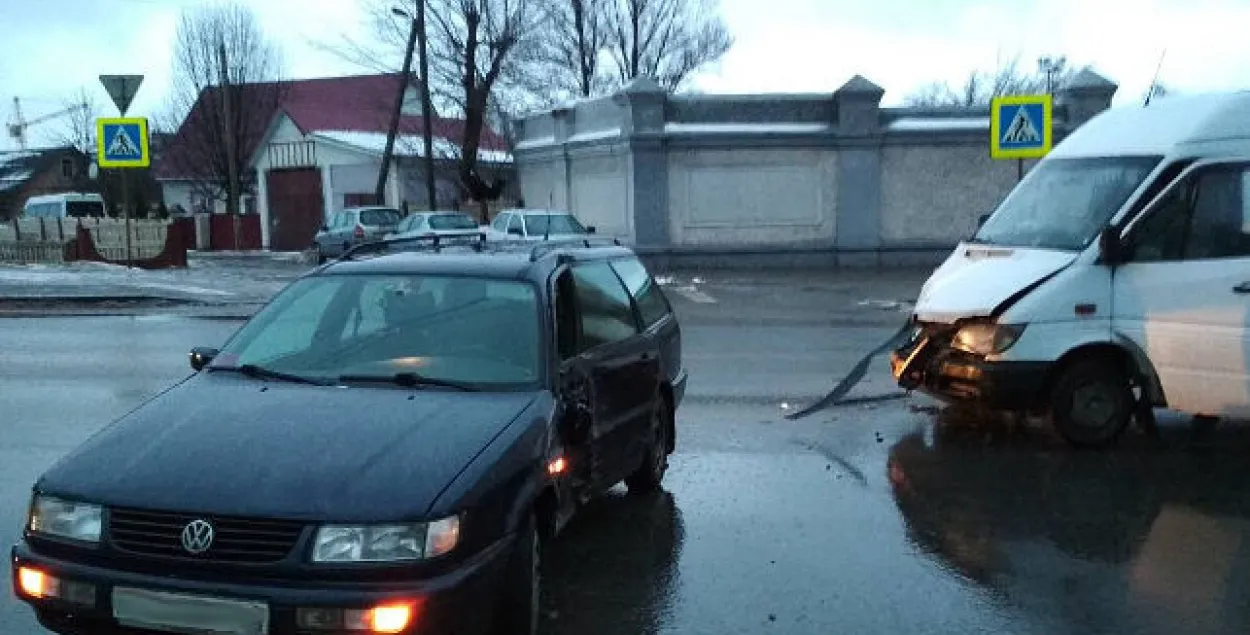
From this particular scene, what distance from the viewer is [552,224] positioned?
80.1 ft

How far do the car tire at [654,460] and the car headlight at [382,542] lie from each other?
9.47 feet

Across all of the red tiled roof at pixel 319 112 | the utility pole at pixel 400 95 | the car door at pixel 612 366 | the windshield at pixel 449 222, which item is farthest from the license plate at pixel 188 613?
the red tiled roof at pixel 319 112

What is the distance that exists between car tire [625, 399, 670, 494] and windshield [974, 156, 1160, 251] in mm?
3223

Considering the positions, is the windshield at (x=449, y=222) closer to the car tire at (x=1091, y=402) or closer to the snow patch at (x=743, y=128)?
the snow patch at (x=743, y=128)

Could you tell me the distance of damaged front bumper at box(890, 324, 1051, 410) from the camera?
7.73 metres

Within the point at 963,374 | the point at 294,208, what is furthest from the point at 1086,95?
the point at 294,208

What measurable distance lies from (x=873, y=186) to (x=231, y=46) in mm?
34824

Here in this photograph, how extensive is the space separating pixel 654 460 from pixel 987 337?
2650 millimetres

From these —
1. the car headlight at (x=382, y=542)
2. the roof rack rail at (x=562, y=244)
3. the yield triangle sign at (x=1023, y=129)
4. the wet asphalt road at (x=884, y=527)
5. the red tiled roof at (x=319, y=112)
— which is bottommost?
the wet asphalt road at (x=884, y=527)

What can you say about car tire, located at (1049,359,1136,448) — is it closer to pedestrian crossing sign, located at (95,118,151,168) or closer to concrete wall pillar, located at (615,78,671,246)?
concrete wall pillar, located at (615,78,671,246)

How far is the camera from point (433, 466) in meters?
3.96

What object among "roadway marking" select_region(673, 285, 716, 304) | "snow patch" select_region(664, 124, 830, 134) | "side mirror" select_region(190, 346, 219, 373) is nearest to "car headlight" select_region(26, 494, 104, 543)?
"side mirror" select_region(190, 346, 219, 373)

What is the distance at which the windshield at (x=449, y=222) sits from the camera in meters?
28.6

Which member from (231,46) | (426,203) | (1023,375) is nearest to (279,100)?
(231,46)
